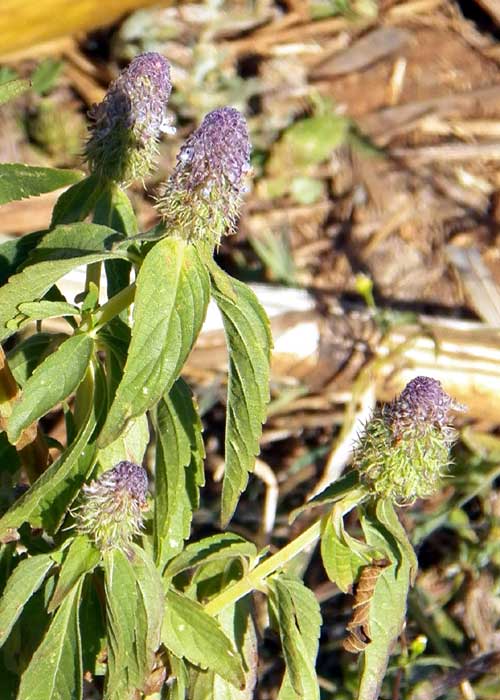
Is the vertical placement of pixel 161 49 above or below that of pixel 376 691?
below

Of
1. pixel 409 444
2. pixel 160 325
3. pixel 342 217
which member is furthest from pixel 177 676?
pixel 342 217

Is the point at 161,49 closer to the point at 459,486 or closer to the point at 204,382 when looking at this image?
the point at 204,382

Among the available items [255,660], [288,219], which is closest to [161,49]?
[288,219]

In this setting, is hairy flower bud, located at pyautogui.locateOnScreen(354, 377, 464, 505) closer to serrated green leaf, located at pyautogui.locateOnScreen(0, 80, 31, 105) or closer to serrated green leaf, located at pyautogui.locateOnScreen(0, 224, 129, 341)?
serrated green leaf, located at pyautogui.locateOnScreen(0, 224, 129, 341)

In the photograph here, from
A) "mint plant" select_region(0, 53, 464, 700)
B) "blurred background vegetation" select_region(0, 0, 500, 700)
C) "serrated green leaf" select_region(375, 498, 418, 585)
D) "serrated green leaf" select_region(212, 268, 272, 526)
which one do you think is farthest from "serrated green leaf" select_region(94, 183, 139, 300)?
"blurred background vegetation" select_region(0, 0, 500, 700)

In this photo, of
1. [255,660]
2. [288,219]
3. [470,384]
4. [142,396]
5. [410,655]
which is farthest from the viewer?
[288,219]

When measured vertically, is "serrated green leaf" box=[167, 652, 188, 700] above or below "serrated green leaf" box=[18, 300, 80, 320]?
below

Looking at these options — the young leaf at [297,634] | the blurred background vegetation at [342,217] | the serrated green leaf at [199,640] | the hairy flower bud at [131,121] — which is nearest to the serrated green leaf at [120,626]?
the serrated green leaf at [199,640]
